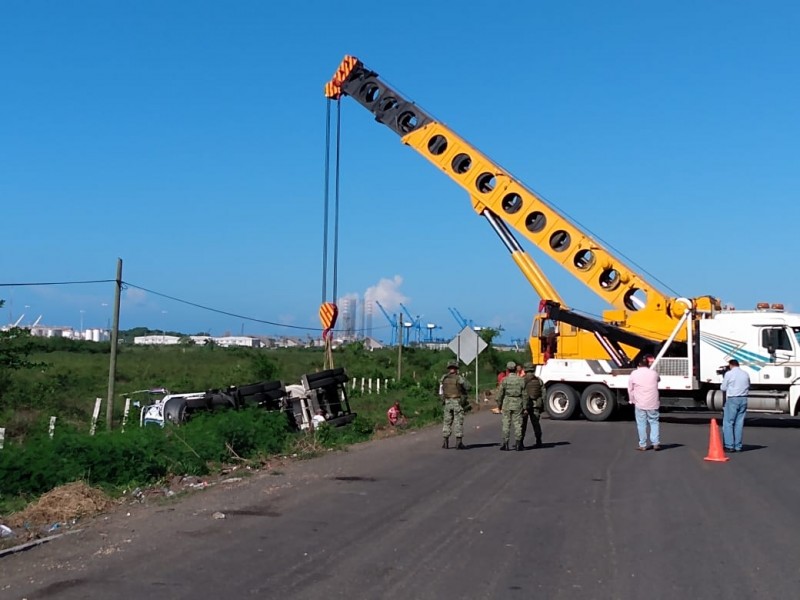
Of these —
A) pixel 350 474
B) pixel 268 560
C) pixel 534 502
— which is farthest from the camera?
pixel 350 474

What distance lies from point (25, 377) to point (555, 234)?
20.6 m

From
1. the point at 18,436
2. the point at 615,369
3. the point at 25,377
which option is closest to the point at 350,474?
the point at 18,436

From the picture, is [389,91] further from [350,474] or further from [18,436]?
[350,474]

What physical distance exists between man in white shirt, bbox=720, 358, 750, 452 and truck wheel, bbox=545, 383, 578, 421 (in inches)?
330

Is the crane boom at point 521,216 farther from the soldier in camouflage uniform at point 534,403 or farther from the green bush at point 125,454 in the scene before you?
the green bush at point 125,454

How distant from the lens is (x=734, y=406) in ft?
53.8

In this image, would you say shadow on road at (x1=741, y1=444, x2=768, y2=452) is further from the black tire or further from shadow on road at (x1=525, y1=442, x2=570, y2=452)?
the black tire

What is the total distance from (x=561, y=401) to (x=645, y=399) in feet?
30.1

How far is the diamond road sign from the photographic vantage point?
30484 millimetres

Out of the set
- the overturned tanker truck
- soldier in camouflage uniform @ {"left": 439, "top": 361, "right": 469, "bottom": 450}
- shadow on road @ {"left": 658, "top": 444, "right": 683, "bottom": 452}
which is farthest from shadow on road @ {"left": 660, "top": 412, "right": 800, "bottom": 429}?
the overturned tanker truck

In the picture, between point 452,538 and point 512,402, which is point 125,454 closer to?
point 452,538

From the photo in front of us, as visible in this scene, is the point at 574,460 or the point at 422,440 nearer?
Result: the point at 574,460

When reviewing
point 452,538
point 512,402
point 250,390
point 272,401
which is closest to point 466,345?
point 272,401

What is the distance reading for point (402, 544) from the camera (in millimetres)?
8336
